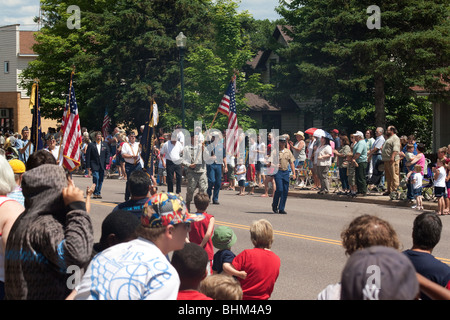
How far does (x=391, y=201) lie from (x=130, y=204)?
1296 cm

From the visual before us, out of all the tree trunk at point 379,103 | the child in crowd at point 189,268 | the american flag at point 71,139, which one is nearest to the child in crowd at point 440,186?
the american flag at point 71,139

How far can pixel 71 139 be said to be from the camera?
1539 cm

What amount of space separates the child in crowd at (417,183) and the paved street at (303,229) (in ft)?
1.26

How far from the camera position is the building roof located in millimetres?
70938

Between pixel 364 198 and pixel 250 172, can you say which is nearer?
pixel 364 198

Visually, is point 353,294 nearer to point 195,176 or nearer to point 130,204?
point 130,204

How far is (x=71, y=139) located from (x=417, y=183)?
8736mm

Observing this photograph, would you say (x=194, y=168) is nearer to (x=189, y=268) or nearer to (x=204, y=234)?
(x=204, y=234)

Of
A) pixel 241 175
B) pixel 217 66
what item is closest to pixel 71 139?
pixel 241 175

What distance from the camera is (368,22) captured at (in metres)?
29.1

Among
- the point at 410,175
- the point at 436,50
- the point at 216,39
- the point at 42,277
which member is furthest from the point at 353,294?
the point at 216,39

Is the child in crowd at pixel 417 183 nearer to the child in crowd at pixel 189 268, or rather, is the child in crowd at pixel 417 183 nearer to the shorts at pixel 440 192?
the shorts at pixel 440 192

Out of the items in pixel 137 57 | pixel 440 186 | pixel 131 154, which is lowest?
pixel 440 186

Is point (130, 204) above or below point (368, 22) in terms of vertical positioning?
below
